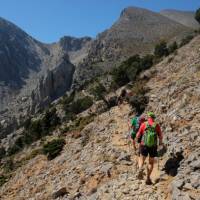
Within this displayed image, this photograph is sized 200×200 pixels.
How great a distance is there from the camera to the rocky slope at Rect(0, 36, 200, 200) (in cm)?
1244

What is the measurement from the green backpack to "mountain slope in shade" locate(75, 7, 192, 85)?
9746 centimetres

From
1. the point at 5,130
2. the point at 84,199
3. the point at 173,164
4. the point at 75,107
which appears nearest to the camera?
the point at 173,164

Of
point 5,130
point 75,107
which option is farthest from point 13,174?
point 5,130

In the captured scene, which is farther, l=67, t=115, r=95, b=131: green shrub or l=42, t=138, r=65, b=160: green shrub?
l=67, t=115, r=95, b=131: green shrub

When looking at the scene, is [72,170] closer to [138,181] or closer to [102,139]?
[102,139]

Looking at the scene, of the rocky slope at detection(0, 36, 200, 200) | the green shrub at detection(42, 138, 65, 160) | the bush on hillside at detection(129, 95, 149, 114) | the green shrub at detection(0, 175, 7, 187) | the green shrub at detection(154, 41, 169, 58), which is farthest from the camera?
the green shrub at detection(154, 41, 169, 58)

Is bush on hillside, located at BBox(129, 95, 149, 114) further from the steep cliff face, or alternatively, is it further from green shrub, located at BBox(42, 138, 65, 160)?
the steep cliff face

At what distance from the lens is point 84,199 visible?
47.6 ft

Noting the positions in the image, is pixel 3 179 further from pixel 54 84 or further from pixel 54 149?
pixel 54 84

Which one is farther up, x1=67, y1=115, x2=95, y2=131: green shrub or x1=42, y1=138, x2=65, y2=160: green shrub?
x1=67, y1=115, x2=95, y2=131: green shrub

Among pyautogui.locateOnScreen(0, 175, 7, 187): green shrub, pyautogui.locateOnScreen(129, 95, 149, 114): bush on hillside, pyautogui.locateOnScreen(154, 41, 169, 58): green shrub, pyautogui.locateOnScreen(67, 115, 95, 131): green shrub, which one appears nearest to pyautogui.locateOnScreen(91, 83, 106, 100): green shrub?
pyautogui.locateOnScreen(154, 41, 169, 58): green shrub

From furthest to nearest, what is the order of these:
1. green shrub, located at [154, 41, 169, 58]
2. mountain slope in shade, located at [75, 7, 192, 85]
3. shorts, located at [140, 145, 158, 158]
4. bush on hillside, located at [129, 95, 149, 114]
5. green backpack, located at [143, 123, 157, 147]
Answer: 1. mountain slope in shade, located at [75, 7, 192, 85]
2. green shrub, located at [154, 41, 169, 58]
3. bush on hillside, located at [129, 95, 149, 114]
4. shorts, located at [140, 145, 158, 158]
5. green backpack, located at [143, 123, 157, 147]

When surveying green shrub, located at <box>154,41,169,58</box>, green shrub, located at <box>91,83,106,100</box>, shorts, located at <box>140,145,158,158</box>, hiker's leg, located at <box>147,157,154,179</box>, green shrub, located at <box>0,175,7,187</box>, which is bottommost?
green shrub, located at <box>0,175,7,187</box>

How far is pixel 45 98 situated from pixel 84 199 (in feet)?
418
